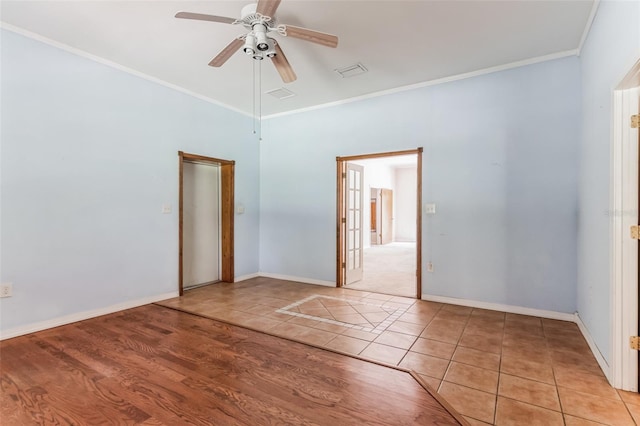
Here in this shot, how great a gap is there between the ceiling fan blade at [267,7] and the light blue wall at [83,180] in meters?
2.50

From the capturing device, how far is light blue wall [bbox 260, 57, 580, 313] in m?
3.45

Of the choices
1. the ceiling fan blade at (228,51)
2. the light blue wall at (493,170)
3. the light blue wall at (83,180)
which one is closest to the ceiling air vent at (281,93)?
the light blue wall at (493,170)

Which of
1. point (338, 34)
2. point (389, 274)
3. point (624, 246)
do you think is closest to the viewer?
point (624, 246)

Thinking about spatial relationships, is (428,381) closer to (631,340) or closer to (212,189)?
(631,340)

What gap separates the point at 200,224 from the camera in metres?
5.11

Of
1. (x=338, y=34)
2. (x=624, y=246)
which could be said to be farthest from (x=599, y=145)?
(x=338, y=34)

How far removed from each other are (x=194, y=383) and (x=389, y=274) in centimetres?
444

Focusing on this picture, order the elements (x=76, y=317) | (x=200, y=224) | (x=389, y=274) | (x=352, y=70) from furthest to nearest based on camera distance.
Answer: (x=389, y=274), (x=200, y=224), (x=352, y=70), (x=76, y=317)

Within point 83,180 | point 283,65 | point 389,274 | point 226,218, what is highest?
point 283,65

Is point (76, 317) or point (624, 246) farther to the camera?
point (76, 317)

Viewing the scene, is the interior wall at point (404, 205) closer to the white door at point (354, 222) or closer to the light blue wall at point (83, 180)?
the white door at point (354, 222)

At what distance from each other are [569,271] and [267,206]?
14.8 feet

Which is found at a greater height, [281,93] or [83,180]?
[281,93]

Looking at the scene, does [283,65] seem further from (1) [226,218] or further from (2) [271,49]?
(1) [226,218]
